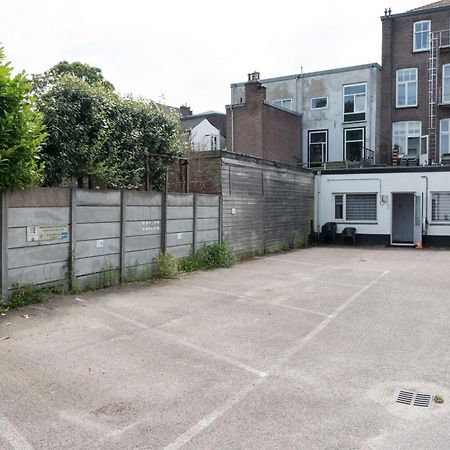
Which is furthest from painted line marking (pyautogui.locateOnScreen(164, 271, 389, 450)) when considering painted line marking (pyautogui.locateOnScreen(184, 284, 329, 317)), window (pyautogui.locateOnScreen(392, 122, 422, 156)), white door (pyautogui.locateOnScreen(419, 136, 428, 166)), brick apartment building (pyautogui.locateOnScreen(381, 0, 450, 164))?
window (pyautogui.locateOnScreen(392, 122, 422, 156))

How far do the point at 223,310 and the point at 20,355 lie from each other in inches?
140

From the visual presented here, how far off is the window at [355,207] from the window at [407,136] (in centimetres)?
923

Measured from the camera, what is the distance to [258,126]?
28312 mm

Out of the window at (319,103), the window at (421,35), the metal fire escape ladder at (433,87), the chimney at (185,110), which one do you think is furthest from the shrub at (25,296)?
the chimney at (185,110)

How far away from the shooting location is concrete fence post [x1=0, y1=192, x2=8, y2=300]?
7664mm

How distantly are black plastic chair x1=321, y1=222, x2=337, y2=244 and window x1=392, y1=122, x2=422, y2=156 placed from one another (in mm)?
10790

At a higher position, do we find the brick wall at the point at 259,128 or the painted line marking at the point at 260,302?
the brick wall at the point at 259,128

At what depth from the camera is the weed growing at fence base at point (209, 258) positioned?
12.7 metres

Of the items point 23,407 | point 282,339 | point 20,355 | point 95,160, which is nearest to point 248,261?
point 95,160

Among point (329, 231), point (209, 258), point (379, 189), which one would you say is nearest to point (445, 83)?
point (379, 189)

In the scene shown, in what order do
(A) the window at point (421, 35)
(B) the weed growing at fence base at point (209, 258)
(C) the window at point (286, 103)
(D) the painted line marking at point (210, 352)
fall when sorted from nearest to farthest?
(D) the painted line marking at point (210, 352)
(B) the weed growing at fence base at point (209, 258)
(A) the window at point (421, 35)
(C) the window at point (286, 103)

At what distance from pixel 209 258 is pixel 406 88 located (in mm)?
23120

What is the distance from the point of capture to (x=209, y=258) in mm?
13516

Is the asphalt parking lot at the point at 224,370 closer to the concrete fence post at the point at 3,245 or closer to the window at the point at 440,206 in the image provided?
the concrete fence post at the point at 3,245
